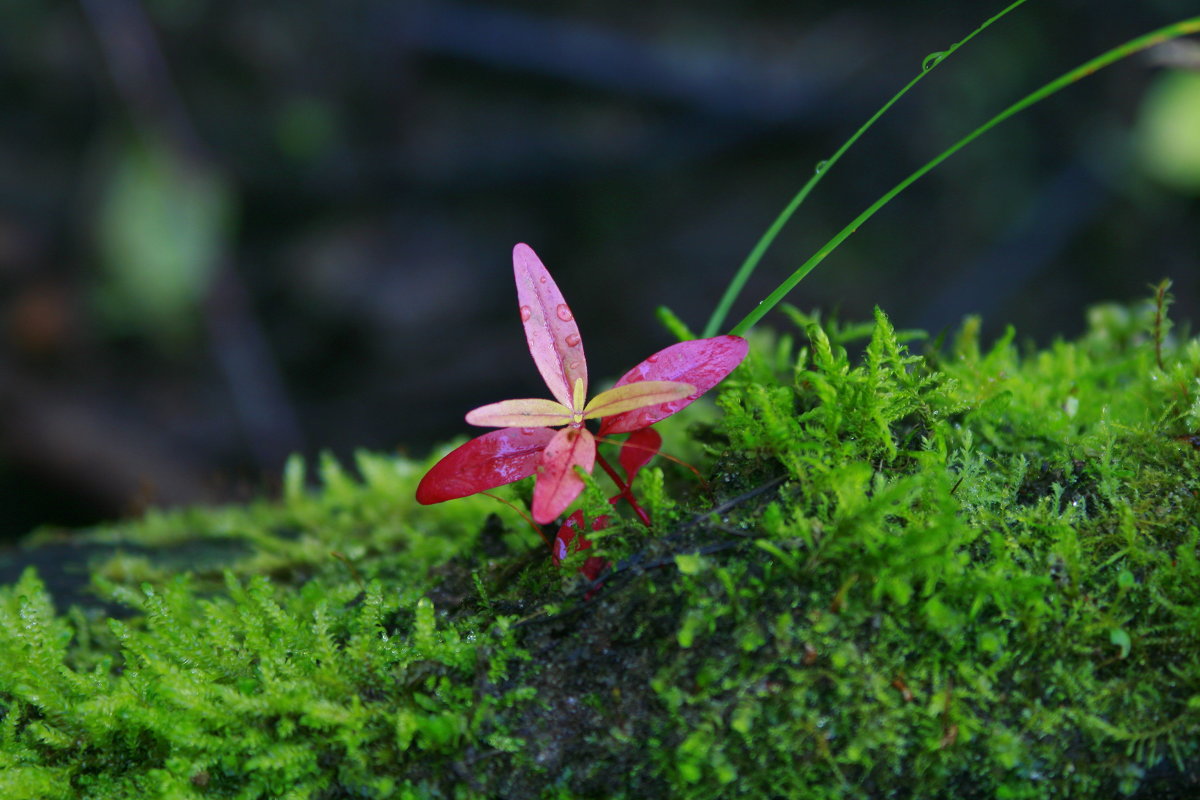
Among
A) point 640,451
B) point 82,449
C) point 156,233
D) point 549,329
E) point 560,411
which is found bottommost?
point 640,451

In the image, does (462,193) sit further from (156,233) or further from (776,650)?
(776,650)

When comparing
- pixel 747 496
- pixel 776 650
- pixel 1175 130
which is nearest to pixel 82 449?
pixel 747 496

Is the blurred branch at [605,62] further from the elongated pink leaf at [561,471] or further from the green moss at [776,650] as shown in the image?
the elongated pink leaf at [561,471]

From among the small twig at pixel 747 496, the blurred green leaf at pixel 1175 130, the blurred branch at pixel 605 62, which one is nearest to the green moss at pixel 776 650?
the small twig at pixel 747 496

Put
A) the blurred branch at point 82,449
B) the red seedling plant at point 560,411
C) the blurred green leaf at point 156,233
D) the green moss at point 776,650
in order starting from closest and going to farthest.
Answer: the green moss at point 776,650
the red seedling plant at point 560,411
the blurred branch at point 82,449
the blurred green leaf at point 156,233

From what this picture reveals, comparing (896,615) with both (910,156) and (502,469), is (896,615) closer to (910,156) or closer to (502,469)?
(502,469)

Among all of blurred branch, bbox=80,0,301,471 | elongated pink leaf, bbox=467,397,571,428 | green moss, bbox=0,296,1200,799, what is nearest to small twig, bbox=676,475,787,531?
green moss, bbox=0,296,1200,799
